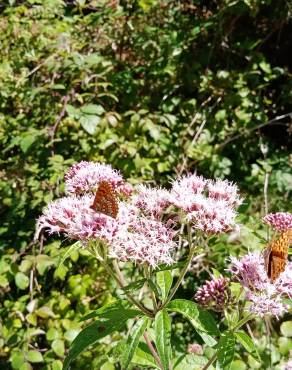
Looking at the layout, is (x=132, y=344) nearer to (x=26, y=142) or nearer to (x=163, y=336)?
(x=163, y=336)

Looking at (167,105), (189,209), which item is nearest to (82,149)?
(167,105)

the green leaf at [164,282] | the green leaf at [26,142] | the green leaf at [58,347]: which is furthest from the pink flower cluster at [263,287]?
the green leaf at [26,142]

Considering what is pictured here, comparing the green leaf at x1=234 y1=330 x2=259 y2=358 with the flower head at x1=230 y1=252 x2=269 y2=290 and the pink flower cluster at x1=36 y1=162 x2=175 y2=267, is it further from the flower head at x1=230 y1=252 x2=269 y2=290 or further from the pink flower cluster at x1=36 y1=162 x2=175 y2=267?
the pink flower cluster at x1=36 y1=162 x2=175 y2=267

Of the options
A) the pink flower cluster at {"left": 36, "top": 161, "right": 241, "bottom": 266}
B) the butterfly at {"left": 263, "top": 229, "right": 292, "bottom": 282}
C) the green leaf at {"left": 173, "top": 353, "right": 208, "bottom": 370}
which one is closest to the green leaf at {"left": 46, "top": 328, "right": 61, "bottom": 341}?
the green leaf at {"left": 173, "top": 353, "right": 208, "bottom": 370}

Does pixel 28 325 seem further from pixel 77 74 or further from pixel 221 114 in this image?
pixel 221 114

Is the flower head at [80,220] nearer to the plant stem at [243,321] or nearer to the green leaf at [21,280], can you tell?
the plant stem at [243,321]
